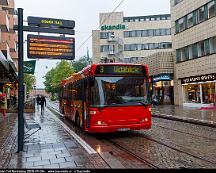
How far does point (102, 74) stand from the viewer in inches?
520

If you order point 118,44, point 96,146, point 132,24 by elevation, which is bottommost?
point 96,146

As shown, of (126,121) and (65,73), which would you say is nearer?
(126,121)

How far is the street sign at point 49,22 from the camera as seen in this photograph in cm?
1178

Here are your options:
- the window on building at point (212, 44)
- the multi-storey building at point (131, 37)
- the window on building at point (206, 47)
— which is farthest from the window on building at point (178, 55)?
the multi-storey building at point (131, 37)

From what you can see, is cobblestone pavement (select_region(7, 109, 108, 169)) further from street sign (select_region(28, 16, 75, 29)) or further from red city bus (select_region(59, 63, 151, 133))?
street sign (select_region(28, 16, 75, 29))

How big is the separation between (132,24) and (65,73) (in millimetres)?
27316

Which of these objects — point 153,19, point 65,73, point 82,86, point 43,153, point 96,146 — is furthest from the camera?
point 65,73

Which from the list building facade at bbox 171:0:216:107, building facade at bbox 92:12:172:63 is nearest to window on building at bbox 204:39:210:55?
building facade at bbox 171:0:216:107

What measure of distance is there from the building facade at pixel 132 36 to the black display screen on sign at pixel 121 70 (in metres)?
58.8

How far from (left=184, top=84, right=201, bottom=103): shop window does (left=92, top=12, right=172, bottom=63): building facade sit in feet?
116

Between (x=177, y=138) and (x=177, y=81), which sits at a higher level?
(x=177, y=81)

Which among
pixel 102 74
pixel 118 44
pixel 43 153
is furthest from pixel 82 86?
pixel 118 44

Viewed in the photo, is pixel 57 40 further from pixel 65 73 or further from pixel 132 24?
pixel 65 73

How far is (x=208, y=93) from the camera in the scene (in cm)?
3284
